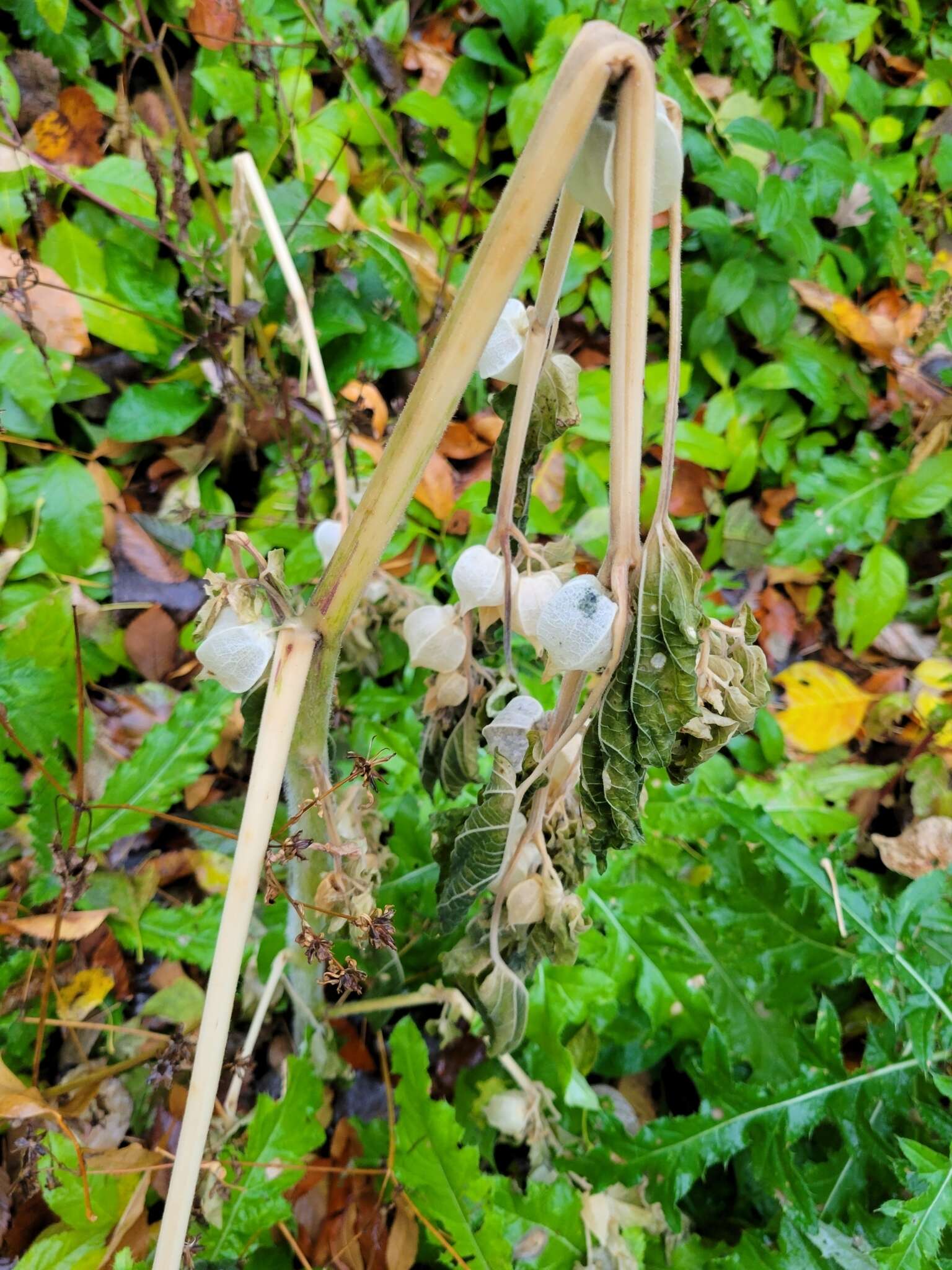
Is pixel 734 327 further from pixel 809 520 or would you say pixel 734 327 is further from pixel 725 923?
pixel 725 923

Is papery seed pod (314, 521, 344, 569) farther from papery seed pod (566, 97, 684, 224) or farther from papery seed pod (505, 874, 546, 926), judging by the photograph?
papery seed pod (566, 97, 684, 224)

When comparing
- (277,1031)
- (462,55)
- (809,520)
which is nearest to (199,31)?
(462,55)

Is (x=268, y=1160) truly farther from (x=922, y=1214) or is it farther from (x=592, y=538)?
(x=592, y=538)

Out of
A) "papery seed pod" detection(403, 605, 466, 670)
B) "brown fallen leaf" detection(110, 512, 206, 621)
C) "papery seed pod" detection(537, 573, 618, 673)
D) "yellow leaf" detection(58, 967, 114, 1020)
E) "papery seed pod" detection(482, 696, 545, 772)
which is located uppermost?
"papery seed pod" detection(537, 573, 618, 673)

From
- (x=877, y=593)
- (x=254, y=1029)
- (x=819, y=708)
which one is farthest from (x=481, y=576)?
(x=877, y=593)

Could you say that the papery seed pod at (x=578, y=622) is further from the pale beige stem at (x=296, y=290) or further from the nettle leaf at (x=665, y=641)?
the pale beige stem at (x=296, y=290)

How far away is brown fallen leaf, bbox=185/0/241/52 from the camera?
1.31m

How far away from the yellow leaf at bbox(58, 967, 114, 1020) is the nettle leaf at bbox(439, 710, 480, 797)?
547mm

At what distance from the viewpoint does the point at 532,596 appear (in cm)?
51

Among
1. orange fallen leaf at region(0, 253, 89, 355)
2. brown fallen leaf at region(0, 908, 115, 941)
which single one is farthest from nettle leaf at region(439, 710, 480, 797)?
orange fallen leaf at region(0, 253, 89, 355)

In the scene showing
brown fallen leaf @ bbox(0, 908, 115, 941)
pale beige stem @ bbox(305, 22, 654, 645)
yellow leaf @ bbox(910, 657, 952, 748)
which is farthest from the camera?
yellow leaf @ bbox(910, 657, 952, 748)

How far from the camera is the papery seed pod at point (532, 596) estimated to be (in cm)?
50

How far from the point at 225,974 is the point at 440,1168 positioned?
0.54 m

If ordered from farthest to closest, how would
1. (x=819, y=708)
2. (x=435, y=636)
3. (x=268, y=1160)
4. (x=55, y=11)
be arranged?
(x=819, y=708), (x=55, y=11), (x=268, y=1160), (x=435, y=636)
